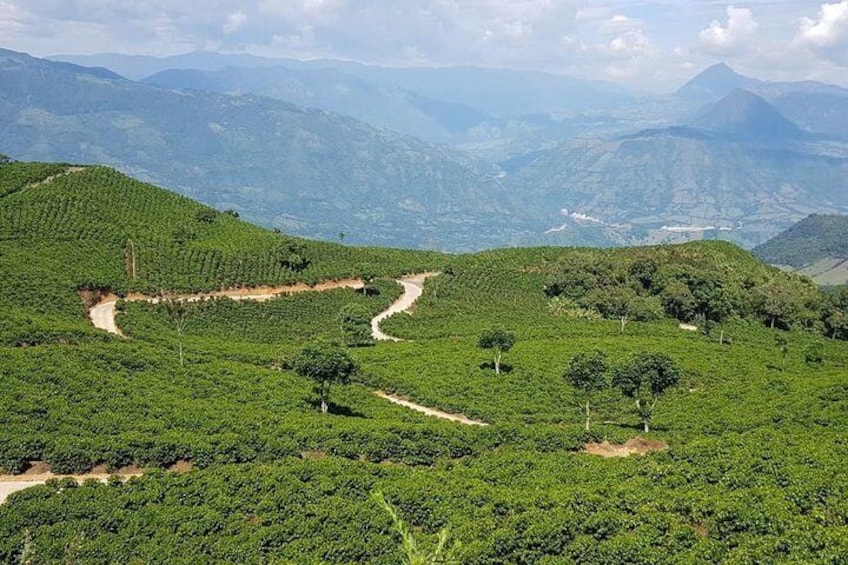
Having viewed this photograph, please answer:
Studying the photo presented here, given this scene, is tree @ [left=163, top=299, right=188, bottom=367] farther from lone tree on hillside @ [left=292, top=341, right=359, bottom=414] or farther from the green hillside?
lone tree on hillside @ [left=292, top=341, right=359, bottom=414]

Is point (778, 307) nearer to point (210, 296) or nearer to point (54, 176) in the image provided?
point (210, 296)

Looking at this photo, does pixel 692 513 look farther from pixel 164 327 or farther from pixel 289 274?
pixel 289 274

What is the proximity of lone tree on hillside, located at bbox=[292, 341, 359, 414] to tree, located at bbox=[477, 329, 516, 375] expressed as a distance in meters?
13.5

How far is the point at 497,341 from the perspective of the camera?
48.5 m

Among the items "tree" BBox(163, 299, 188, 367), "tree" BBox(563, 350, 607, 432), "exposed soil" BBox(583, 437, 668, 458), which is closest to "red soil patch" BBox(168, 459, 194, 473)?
"exposed soil" BBox(583, 437, 668, 458)

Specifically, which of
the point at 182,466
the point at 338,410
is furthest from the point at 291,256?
the point at 182,466

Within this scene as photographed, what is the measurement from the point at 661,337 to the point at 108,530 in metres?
52.2

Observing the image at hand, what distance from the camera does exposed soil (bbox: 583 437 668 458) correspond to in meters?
32.6

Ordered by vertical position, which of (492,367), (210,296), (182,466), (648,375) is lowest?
(182,466)

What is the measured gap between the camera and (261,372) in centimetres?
4309

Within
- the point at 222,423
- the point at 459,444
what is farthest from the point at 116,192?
the point at 459,444

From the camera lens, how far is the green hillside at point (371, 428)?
21.5m

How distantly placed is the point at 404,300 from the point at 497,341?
103ft

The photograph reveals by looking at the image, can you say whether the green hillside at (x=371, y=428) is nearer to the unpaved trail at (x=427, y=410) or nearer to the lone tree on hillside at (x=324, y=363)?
the unpaved trail at (x=427, y=410)
